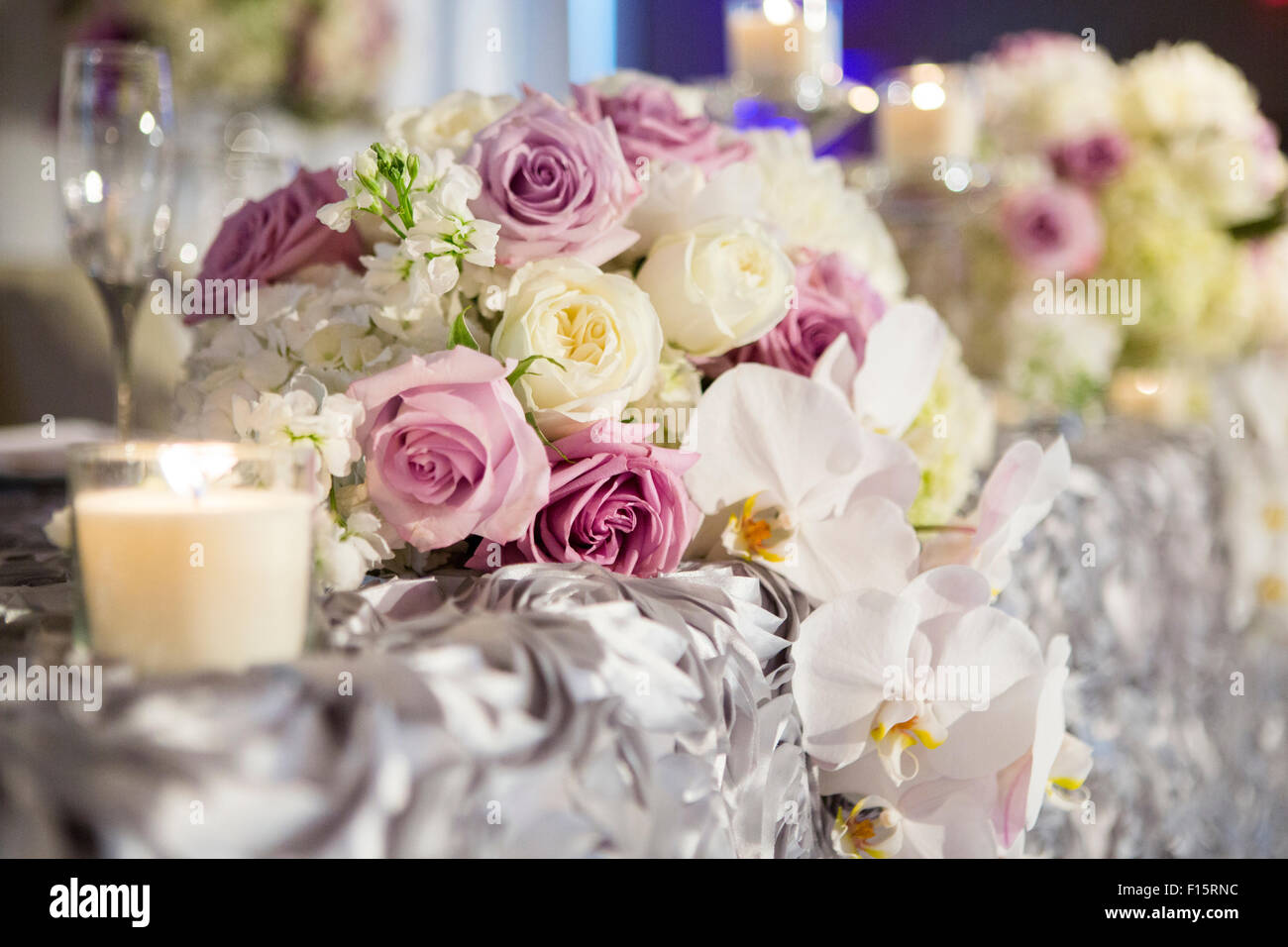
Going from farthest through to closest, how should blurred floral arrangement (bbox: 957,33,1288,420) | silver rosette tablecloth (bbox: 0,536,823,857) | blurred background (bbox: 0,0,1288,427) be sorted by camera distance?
blurred background (bbox: 0,0,1288,427)
blurred floral arrangement (bbox: 957,33,1288,420)
silver rosette tablecloth (bbox: 0,536,823,857)

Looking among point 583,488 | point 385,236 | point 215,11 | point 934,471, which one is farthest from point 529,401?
point 215,11

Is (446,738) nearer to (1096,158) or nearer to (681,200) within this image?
(681,200)

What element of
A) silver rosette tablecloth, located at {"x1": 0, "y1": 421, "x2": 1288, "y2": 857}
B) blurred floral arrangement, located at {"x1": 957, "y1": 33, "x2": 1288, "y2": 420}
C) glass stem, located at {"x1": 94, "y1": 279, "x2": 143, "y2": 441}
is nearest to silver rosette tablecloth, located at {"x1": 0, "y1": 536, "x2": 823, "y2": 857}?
silver rosette tablecloth, located at {"x1": 0, "y1": 421, "x2": 1288, "y2": 857}

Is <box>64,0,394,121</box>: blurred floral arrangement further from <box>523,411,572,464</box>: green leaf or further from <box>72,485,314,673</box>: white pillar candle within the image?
<box>72,485,314,673</box>: white pillar candle

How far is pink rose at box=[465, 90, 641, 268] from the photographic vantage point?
1.92ft

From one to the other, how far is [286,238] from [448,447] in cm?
22

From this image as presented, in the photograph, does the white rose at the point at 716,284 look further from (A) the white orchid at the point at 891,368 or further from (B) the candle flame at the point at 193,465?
(B) the candle flame at the point at 193,465

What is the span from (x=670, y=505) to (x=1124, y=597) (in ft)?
2.48

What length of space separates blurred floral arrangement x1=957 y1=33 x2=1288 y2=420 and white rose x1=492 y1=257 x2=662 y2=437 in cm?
116

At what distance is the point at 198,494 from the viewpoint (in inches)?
15.7

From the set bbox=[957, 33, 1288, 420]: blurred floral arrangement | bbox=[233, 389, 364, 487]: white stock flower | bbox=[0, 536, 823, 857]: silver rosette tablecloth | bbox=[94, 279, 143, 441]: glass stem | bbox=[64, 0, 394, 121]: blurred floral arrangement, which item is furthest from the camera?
bbox=[64, 0, 394, 121]: blurred floral arrangement

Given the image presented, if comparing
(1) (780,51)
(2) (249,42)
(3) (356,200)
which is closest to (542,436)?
(3) (356,200)

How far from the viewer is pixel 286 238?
658mm
